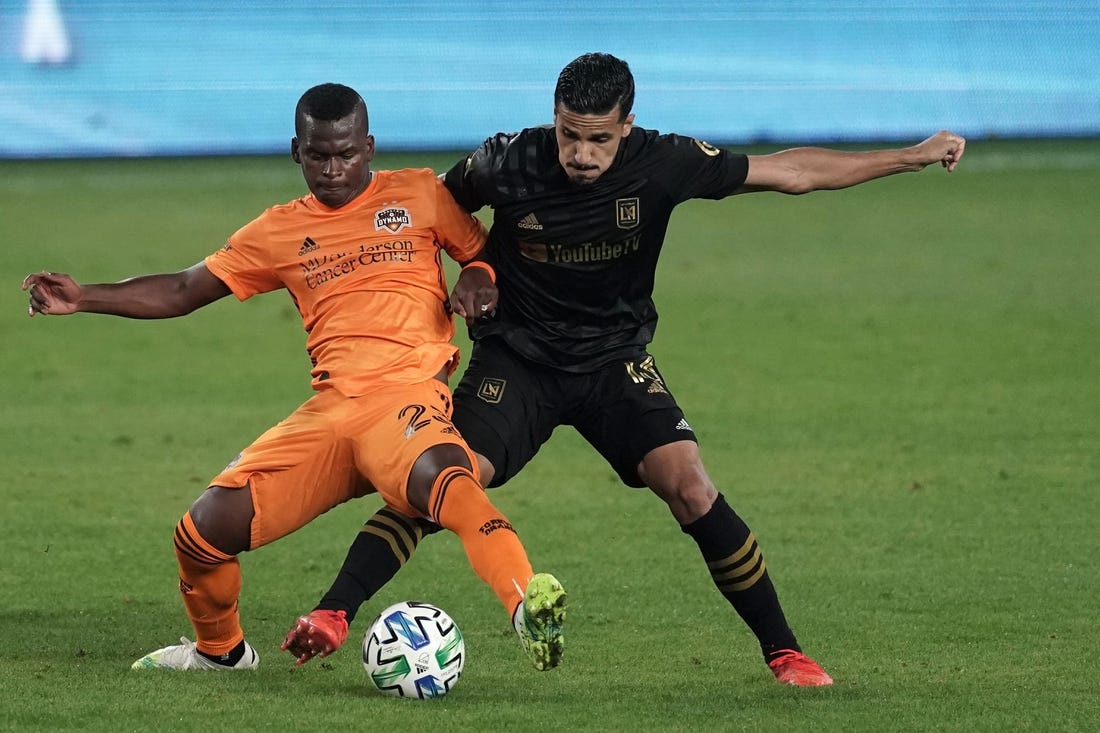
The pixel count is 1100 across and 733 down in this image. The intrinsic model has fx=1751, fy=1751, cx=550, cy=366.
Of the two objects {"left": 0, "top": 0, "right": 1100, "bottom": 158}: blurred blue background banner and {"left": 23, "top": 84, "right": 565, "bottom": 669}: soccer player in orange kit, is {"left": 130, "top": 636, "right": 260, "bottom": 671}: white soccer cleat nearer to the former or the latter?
{"left": 23, "top": 84, "right": 565, "bottom": 669}: soccer player in orange kit

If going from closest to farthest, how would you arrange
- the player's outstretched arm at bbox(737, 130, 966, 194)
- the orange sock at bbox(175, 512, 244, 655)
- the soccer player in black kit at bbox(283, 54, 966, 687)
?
the orange sock at bbox(175, 512, 244, 655)
the soccer player in black kit at bbox(283, 54, 966, 687)
the player's outstretched arm at bbox(737, 130, 966, 194)

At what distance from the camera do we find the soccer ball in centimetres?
560

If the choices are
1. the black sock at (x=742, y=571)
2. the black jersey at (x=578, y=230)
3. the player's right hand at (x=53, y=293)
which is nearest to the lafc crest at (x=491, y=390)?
the black jersey at (x=578, y=230)

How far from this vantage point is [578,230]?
6164 millimetres

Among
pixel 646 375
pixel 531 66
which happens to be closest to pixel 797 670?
pixel 646 375

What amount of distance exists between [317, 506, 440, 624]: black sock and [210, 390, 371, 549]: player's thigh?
0.73ft

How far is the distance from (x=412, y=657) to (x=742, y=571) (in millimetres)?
1201

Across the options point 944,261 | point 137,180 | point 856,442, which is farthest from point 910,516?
point 137,180

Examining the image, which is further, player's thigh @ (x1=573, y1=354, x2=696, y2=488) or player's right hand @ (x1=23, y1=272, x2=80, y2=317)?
player's thigh @ (x1=573, y1=354, x2=696, y2=488)

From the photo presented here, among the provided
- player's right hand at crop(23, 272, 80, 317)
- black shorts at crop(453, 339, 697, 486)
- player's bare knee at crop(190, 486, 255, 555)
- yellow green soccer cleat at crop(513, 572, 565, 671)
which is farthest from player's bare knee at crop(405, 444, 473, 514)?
player's right hand at crop(23, 272, 80, 317)

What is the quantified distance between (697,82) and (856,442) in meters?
8.37

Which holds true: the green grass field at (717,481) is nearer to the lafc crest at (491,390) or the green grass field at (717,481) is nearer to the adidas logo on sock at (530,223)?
the lafc crest at (491,390)

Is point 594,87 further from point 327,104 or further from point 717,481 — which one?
point 717,481

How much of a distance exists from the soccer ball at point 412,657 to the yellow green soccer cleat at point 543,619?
62cm
